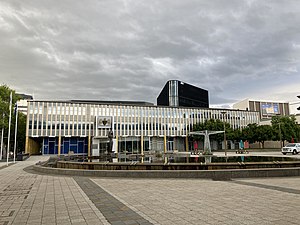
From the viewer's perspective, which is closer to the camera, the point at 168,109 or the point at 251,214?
the point at 251,214

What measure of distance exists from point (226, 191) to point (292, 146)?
3552 cm

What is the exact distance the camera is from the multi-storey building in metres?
59.6

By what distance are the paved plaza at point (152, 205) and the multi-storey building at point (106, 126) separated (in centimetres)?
4590

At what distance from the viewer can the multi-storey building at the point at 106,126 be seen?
59.6 meters

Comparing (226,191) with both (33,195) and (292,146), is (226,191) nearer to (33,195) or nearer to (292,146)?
(33,195)

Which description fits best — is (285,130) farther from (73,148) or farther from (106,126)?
(73,148)

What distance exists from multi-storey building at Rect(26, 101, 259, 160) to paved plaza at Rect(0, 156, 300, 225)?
45904mm

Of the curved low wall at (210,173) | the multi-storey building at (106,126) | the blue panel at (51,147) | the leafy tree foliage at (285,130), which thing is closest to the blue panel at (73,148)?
the multi-storey building at (106,126)

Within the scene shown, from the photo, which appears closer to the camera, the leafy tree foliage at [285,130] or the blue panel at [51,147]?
the blue panel at [51,147]

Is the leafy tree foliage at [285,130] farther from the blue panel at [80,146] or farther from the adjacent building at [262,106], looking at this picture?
the adjacent building at [262,106]

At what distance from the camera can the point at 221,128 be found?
66938mm

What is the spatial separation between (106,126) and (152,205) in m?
57.5

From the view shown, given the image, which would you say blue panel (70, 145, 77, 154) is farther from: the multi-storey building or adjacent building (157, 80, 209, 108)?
adjacent building (157, 80, 209, 108)

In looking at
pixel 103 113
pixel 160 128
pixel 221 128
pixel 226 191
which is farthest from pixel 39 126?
pixel 226 191
